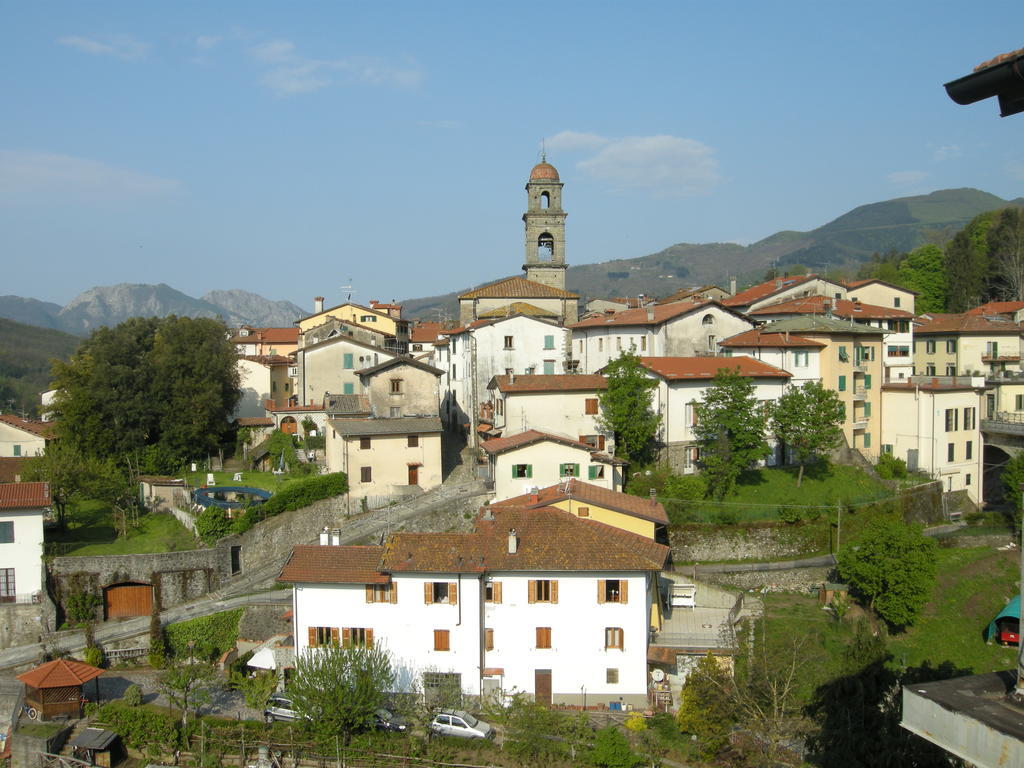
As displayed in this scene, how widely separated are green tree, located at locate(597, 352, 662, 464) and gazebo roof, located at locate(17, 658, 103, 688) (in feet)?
70.0

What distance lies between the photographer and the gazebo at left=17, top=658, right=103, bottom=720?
2488 cm

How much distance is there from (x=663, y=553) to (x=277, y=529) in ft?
53.8

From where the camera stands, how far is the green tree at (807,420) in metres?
35.8

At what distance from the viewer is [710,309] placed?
145ft

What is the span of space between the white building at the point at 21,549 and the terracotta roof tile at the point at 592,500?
17253mm

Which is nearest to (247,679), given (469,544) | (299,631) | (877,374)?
(299,631)

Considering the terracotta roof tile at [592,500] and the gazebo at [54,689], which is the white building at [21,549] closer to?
the gazebo at [54,689]

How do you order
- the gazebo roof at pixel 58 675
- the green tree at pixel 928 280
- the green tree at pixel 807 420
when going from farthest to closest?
the green tree at pixel 928 280 < the green tree at pixel 807 420 < the gazebo roof at pixel 58 675

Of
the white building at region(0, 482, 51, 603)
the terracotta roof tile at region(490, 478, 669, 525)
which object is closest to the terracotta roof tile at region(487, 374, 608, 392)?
the terracotta roof tile at region(490, 478, 669, 525)

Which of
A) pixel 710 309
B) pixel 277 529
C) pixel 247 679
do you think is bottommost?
pixel 247 679

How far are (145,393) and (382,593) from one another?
2374 cm

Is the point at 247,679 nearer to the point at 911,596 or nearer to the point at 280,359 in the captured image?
the point at 911,596

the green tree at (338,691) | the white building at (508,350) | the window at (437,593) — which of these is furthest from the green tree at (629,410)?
the green tree at (338,691)

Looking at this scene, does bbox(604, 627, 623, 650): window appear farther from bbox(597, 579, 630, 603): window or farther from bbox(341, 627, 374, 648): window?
bbox(341, 627, 374, 648): window
